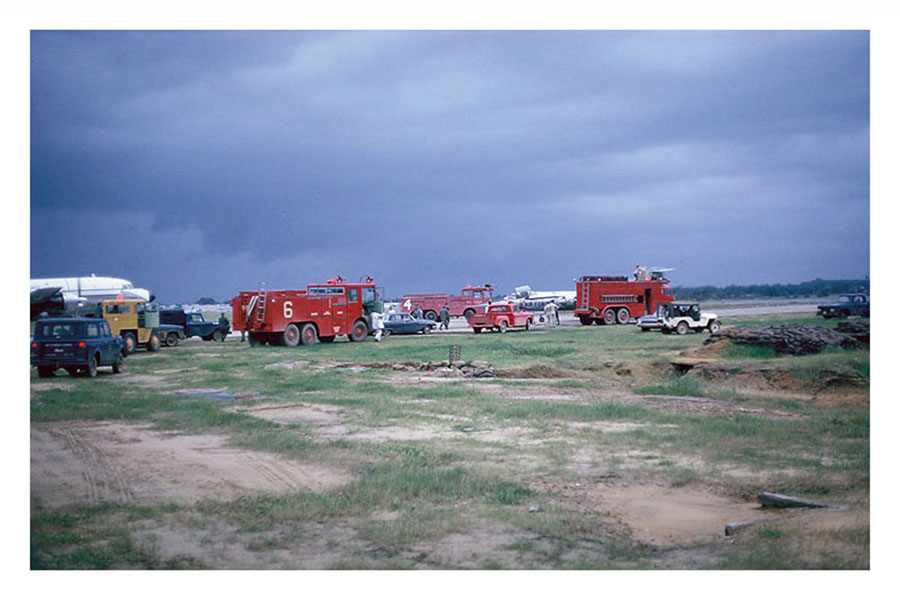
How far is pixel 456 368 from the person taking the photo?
21.3 m

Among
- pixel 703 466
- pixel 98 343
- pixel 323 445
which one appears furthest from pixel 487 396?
pixel 98 343

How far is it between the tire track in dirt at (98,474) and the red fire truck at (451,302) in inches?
1468

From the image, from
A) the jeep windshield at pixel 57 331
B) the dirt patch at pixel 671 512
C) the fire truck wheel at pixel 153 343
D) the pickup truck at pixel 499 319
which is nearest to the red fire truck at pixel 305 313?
the fire truck wheel at pixel 153 343

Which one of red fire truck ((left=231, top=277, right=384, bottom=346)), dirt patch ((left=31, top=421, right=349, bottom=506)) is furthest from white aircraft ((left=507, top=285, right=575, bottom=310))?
dirt patch ((left=31, top=421, right=349, bottom=506))

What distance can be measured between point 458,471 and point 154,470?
389 centimetres

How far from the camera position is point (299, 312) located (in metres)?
32.2

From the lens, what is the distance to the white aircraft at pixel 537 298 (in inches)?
2562

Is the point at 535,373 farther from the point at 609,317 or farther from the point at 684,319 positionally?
the point at 609,317

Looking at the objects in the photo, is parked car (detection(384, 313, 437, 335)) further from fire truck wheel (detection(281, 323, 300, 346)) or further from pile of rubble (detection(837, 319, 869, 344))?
pile of rubble (detection(837, 319, 869, 344))

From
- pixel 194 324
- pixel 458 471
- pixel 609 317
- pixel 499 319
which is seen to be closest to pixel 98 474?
pixel 458 471

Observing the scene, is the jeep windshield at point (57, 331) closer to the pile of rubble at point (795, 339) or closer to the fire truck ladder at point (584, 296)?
the pile of rubble at point (795, 339)

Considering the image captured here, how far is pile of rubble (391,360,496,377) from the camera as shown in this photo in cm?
2016
